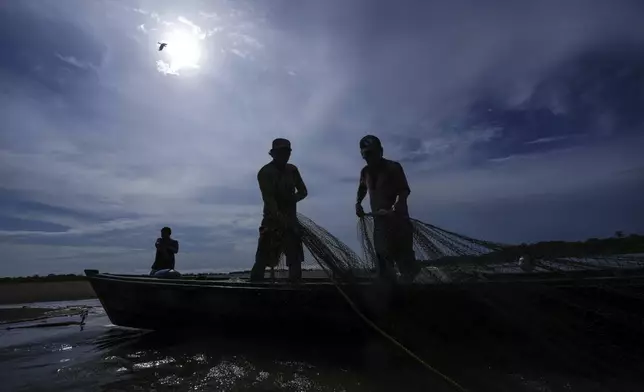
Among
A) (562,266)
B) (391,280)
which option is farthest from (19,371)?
(562,266)

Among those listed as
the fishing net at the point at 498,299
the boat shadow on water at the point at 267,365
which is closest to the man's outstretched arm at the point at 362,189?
the fishing net at the point at 498,299

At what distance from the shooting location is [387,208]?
621cm

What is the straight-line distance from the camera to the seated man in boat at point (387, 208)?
5.52 metres

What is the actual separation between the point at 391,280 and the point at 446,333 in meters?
0.88

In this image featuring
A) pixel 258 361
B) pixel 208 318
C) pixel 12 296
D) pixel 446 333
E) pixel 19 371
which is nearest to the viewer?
pixel 446 333

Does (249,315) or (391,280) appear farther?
(249,315)

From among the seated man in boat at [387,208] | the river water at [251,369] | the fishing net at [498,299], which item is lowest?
the river water at [251,369]

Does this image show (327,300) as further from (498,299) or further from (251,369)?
(498,299)

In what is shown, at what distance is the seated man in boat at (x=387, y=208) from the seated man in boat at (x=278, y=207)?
4.42 ft

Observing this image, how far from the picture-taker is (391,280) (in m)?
4.71

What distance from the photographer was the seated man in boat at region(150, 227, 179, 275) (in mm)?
11273

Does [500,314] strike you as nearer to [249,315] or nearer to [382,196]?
[382,196]

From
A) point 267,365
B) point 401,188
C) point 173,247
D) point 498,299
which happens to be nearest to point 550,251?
point 498,299

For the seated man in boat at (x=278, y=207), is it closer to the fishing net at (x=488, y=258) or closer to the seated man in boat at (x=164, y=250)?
the fishing net at (x=488, y=258)
